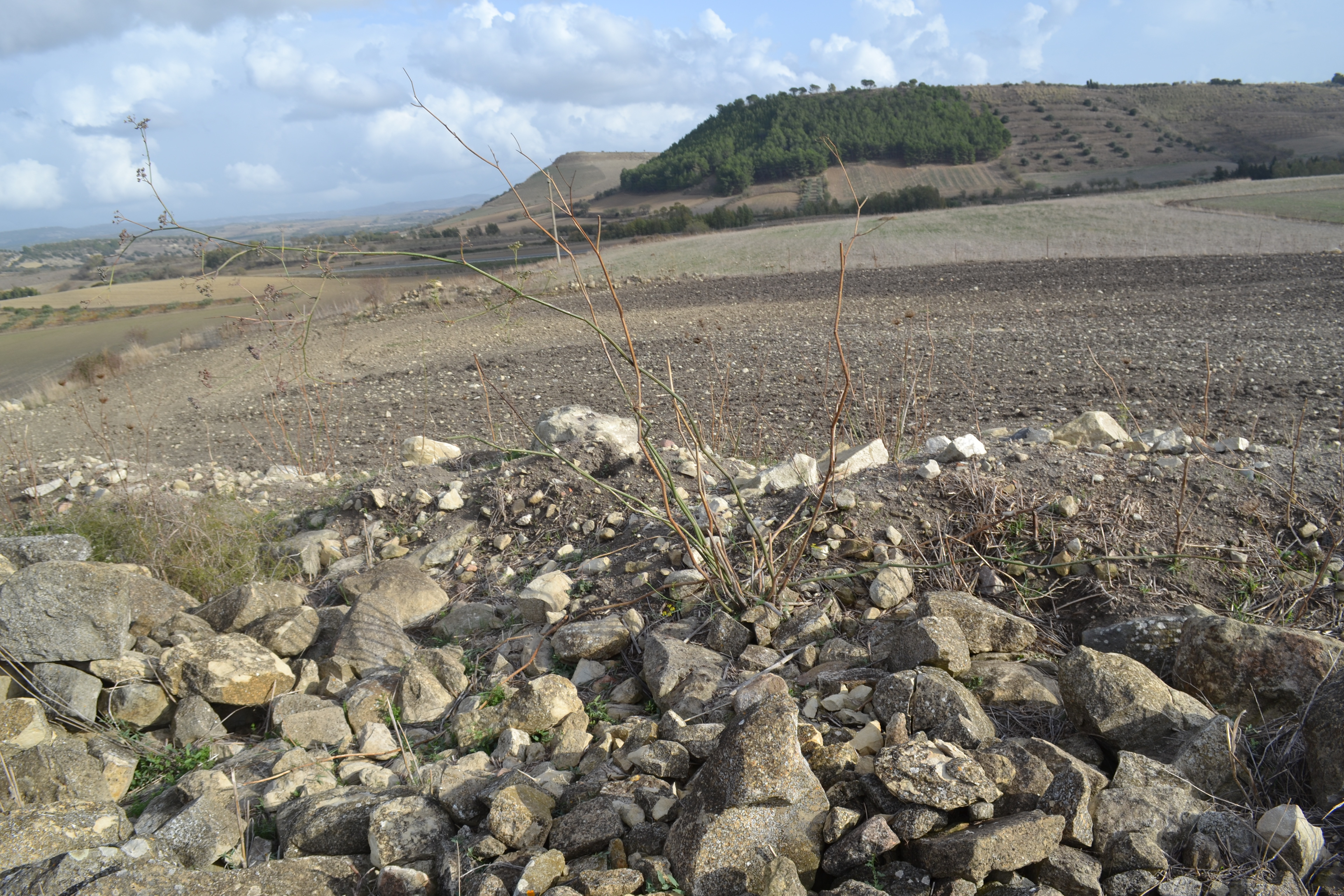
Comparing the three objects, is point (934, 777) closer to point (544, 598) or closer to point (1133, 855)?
point (1133, 855)

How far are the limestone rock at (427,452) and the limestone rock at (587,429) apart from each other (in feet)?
3.65

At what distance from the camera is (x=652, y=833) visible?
189cm

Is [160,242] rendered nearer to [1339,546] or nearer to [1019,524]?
[1019,524]

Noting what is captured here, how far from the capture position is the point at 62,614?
9.60 ft

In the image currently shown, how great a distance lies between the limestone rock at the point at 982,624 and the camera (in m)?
2.71

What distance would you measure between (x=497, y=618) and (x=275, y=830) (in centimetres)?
144

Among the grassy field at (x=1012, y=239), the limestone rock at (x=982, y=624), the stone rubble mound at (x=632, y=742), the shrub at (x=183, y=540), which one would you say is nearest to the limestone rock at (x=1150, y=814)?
the stone rubble mound at (x=632, y=742)

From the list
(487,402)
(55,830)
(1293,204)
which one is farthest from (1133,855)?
(1293,204)

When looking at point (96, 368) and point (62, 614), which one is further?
point (96, 368)

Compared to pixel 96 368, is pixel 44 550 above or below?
below

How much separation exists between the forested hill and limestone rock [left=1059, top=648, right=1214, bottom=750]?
217ft

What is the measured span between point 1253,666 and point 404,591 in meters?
3.56

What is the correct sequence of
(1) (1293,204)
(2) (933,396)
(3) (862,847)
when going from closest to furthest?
(3) (862,847), (2) (933,396), (1) (1293,204)

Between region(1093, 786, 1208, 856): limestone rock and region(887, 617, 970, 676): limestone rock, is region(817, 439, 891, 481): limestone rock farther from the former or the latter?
region(1093, 786, 1208, 856): limestone rock
